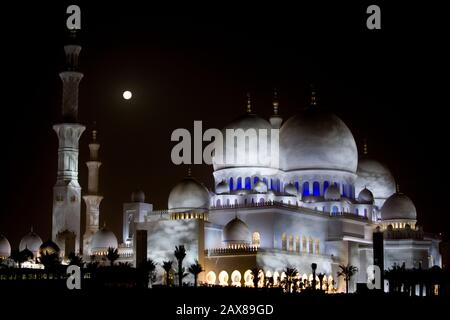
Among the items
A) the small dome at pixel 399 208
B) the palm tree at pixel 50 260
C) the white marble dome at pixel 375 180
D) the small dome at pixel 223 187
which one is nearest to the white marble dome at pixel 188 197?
the small dome at pixel 223 187

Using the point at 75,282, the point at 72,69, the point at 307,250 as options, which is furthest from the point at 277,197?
the point at 75,282

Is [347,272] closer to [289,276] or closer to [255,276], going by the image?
[289,276]

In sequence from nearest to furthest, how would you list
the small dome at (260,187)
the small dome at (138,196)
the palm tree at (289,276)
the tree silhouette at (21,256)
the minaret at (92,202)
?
the palm tree at (289,276)
the tree silhouette at (21,256)
the small dome at (260,187)
the small dome at (138,196)
the minaret at (92,202)

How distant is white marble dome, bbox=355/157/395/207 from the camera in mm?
63500

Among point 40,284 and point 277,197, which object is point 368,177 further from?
point 40,284

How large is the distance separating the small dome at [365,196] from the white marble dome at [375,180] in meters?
2.13

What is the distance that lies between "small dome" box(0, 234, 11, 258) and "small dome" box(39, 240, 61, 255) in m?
4.14

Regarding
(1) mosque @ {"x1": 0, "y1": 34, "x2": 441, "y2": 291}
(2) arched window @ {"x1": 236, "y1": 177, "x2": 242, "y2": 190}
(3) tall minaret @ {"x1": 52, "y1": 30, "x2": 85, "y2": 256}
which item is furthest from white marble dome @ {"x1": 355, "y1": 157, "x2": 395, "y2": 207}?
(3) tall minaret @ {"x1": 52, "y1": 30, "x2": 85, "y2": 256}

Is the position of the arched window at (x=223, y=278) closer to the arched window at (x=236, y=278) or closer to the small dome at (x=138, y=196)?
the arched window at (x=236, y=278)

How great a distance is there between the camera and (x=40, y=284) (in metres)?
42.3

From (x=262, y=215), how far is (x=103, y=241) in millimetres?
8731

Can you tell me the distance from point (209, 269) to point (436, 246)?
14160 millimetres

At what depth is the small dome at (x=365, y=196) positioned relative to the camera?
199 feet

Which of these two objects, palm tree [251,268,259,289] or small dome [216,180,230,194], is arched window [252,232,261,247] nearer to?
small dome [216,180,230,194]
